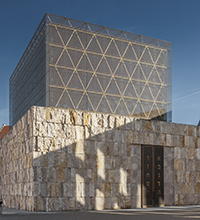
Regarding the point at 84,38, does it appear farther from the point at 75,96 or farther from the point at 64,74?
the point at 75,96

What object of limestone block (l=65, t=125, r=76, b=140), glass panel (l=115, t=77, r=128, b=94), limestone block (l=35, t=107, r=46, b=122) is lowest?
limestone block (l=65, t=125, r=76, b=140)

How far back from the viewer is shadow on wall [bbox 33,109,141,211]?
22641 millimetres

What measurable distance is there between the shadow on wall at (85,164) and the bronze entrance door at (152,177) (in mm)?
544

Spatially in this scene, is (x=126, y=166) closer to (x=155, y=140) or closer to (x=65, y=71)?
(x=155, y=140)

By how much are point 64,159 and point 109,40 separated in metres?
14.4

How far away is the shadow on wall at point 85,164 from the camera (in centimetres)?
2264

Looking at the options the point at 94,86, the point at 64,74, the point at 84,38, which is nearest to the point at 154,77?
the point at 94,86

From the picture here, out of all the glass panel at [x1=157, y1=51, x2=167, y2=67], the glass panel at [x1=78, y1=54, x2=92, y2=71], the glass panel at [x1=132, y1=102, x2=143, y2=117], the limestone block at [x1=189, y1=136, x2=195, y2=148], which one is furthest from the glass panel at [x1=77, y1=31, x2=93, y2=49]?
the limestone block at [x1=189, y1=136, x2=195, y2=148]

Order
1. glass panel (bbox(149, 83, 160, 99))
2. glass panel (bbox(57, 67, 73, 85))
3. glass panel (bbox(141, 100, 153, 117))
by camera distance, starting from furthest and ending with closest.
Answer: glass panel (bbox(149, 83, 160, 99))
glass panel (bbox(141, 100, 153, 117))
glass panel (bbox(57, 67, 73, 85))

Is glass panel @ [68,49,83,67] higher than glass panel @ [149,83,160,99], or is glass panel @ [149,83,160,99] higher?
glass panel @ [68,49,83,67]

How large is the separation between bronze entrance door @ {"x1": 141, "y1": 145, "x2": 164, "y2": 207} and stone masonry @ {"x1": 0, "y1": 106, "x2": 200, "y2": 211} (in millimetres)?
473

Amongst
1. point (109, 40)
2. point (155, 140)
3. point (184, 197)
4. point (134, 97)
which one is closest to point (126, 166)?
point (155, 140)

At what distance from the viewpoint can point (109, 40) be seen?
107ft

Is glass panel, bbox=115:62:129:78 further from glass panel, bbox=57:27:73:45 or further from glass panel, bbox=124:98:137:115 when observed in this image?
glass panel, bbox=57:27:73:45
